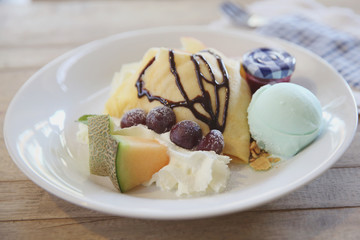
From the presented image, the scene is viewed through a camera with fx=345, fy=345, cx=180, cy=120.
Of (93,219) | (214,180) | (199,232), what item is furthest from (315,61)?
(93,219)

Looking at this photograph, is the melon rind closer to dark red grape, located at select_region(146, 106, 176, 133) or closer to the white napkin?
dark red grape, located at select_region(146, 106, 176, 133)

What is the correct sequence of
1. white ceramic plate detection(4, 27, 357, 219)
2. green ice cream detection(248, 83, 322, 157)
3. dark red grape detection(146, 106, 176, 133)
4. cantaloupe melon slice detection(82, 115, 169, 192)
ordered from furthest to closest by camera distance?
dark red grape detection(146, 106, 176, 133) < green ice cream detection(248, 83, 322, 157) < cantaloupe melon slice detection(82, 115, 169, 192) < white ceramic plate detection(4, 27, 357, 219)

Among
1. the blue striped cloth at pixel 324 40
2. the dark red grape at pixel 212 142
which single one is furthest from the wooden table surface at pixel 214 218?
the blue striped cloth at pixel 324 40

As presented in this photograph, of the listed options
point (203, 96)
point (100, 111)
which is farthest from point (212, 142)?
point (100, 111)

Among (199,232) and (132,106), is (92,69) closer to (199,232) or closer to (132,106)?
(132,106)

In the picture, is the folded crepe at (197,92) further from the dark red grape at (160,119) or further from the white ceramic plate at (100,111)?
the white ceramic plate at (100,111)

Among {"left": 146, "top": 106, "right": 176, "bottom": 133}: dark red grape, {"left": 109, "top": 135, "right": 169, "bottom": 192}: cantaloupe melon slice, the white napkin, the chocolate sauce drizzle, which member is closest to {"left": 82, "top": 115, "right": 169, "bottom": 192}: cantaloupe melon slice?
{"left": 109, "top": 135, "right": 169, "bottom": 192}: cantaloupe melon slice

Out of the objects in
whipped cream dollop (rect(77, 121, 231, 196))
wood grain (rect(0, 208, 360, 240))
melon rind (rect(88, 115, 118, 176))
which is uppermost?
melon rind (rect(88, 115, 118, 176))
